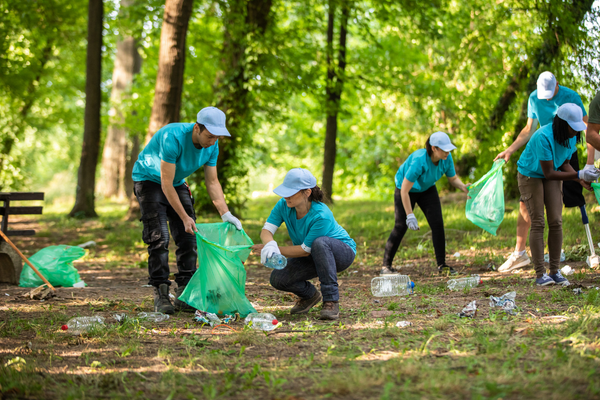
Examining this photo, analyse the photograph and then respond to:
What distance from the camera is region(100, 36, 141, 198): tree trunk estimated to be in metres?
16.5

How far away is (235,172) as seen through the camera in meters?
10.1

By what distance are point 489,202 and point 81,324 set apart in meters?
3.83

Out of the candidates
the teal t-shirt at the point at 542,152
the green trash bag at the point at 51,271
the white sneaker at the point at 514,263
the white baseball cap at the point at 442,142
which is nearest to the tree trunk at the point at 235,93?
the green trash bag at the point at 51,271

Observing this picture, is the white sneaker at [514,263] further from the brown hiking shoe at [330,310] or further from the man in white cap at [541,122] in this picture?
the brown hiking shoe at [330,310]

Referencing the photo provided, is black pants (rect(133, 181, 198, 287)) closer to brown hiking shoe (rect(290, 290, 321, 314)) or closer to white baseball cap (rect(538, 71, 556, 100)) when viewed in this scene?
brown hiking shoe (rect(290, 290, 321, 314))

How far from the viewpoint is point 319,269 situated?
3.68 meters

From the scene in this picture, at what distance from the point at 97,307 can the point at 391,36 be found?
1135 cm

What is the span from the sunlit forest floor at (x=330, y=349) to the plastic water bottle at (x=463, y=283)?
10cm

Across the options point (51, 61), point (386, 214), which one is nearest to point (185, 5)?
point (386, 214)

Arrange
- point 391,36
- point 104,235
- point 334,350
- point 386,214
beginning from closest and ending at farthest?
point 334,350, point 104,235, point 386,214, point 391,36

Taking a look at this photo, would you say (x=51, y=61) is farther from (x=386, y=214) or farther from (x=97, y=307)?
(x=97, y=307)

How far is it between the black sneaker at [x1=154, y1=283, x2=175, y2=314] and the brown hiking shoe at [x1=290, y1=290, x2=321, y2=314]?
954 millimetres

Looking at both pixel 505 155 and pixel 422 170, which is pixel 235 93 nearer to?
pixel 422 170

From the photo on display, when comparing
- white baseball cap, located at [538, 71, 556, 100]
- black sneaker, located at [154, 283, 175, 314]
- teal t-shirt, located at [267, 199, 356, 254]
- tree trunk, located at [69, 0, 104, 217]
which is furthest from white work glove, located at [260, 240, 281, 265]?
tree trunk, located at [69, 0, 104, 217]
